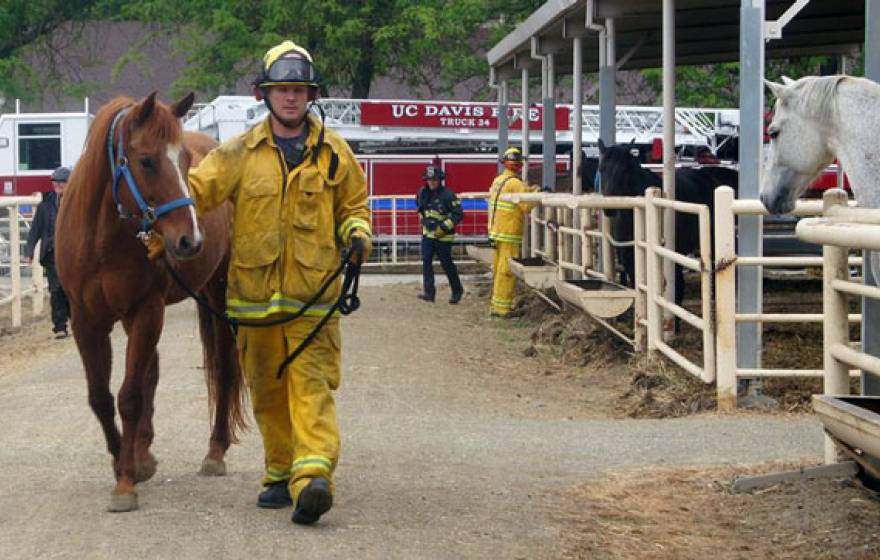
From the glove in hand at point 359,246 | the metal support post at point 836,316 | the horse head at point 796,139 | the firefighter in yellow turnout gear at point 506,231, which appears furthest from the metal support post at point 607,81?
the glove in hand at point 359,246

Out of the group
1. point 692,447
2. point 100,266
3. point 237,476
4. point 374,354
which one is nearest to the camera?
point 100,266

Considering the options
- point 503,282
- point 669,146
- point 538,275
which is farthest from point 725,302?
point 503,282

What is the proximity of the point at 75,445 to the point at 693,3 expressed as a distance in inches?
297

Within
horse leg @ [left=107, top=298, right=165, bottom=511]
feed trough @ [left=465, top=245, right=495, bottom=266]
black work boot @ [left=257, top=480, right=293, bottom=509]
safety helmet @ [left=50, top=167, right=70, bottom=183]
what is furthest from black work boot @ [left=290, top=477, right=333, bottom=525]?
feed trough @ [left=465, top=245, right=495, bottom=266]

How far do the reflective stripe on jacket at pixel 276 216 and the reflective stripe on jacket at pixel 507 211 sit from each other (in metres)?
11.6

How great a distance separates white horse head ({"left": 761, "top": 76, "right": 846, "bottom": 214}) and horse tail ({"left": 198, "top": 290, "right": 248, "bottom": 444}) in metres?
3.03

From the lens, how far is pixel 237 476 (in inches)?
292

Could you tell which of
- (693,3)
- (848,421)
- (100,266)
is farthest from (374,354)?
(848,421)

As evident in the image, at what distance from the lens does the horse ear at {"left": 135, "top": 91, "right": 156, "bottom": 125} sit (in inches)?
256

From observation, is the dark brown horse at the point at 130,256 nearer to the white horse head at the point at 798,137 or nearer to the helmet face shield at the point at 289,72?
the helmet face shield at the point at 289,72

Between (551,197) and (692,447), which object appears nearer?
(692,447)

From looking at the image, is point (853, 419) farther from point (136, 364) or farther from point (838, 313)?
point (136, 364)

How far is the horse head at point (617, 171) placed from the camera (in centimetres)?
1430

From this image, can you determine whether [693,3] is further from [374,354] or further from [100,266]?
[100,266]
